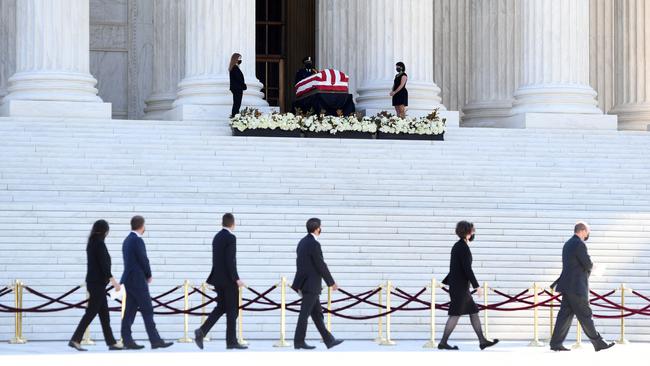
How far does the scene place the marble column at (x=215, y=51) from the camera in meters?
38.2

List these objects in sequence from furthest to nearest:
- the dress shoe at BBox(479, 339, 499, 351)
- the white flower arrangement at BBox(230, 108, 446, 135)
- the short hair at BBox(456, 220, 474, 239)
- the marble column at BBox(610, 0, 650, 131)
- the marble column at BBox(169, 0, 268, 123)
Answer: the marble column at BBox(610, 0, 650, 131) → the marble column at BBox(169, 0, 268, 123) → the white flower arrangement at BBox(230, 108, 446, 135) → the dress shoe at BBox(479, 339, 499, 351) → the short hair at BBox(456, 220, 474, 239)

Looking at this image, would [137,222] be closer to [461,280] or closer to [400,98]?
[461,280]

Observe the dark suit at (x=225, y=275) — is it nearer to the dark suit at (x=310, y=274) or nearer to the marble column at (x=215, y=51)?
the dark suit at (x=310, y=274)

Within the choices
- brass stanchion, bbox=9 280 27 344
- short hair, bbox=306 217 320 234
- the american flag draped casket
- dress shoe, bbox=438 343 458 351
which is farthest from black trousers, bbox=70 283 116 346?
the american flag draped casket

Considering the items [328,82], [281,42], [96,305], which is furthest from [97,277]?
[281,42]

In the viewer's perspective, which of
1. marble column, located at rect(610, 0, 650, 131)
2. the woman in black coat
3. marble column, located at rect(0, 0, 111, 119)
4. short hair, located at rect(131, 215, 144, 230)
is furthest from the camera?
marble column, located at rect(610, 0, 650, 131)

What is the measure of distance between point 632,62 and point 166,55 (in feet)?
46.6

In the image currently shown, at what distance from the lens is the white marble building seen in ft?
124

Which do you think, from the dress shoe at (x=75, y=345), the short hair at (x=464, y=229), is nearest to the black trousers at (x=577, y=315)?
the short hair at (x=464, y=229)

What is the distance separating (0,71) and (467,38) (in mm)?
14590

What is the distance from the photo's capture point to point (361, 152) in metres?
34.8

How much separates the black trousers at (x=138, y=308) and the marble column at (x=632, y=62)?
26.5 meters

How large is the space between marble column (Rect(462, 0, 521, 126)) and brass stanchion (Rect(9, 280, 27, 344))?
22750 mm

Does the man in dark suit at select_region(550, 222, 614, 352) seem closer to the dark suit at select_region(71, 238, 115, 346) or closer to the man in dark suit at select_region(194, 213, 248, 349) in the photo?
the man in dark suit at select_region(194, 213, 248, 349)
